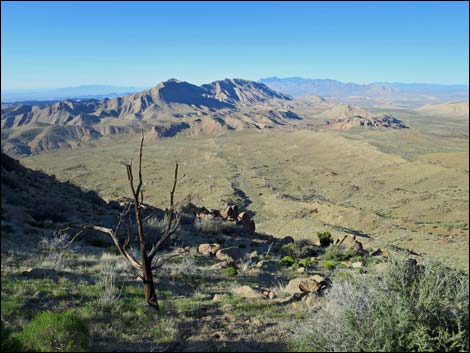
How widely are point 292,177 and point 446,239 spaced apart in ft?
192

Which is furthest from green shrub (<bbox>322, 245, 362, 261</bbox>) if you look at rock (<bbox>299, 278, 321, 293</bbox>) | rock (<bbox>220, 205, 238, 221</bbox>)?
rock (<bbox>220, 205, 238, 221</bbox>)

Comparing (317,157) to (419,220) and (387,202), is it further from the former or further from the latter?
(419,220)

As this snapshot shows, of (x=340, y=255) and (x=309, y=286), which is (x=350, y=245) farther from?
(x=309, y=286)

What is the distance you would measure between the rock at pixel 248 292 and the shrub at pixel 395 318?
308cm

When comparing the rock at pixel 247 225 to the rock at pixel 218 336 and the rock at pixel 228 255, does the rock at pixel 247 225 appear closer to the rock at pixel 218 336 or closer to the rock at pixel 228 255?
the rock at pixel 228 255

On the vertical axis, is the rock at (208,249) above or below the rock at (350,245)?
above

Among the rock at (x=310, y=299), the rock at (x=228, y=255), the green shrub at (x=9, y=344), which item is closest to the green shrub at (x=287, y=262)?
the rock at (x=228, y=255)

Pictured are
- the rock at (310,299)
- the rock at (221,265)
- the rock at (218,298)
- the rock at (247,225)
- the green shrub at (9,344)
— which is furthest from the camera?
the rock at (247,225)

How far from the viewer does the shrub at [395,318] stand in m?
5.48

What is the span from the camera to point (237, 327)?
7438 millimetres

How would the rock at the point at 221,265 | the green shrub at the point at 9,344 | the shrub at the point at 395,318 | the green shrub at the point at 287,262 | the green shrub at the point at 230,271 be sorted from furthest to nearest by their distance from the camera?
the green shrub at the point at 287,262 → the rock at the point at 221,265 → the green shrub at the point at 230,271 → the shrub at the point at 395,318 → the green shrub at the point at 9,344

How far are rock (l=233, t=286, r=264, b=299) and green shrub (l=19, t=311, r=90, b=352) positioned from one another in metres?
4.84

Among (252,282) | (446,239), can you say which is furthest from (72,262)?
(446,239)

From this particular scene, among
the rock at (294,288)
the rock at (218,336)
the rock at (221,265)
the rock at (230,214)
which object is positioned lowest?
the rock at (230,214)
